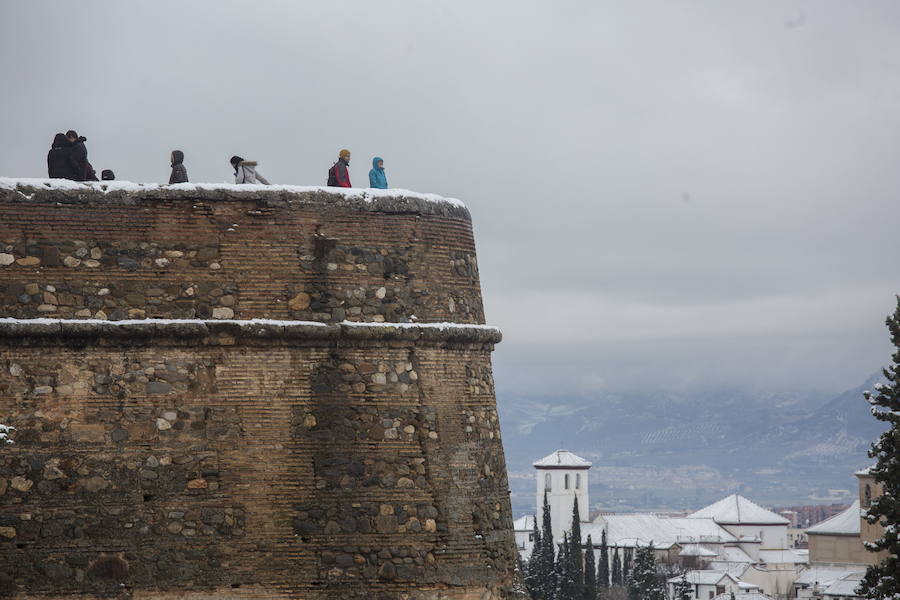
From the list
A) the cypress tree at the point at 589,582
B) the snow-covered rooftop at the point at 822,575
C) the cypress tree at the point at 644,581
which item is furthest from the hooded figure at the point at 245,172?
the snow-covered rooftop at the point at 822,575

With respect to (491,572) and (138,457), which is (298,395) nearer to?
(138,457)

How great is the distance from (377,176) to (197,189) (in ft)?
8.28

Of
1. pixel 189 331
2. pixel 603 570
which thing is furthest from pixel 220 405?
pixel 603 570

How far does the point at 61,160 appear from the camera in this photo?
46.5 ft

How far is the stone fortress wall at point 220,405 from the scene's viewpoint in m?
13.1

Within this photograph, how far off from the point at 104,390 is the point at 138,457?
2.09 ft

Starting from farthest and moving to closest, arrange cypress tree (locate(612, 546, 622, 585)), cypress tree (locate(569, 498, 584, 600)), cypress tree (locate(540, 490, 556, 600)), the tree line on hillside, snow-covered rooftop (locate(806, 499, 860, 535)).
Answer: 1. cypress tree (locate(612, 546, 622, 585))
2. snow-covered rooftop (locate(806, 499, 860, 535))
3. cypress tree (locate(540, 490, 556, 600))
4. cypress tree (locate(569, 498, 584, 600))
5. the tree line on hillside

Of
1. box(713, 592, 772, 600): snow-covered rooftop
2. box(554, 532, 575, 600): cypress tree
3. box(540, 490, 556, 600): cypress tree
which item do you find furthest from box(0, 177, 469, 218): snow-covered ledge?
box(713, 592, 772, 600): snow-covered rooftop

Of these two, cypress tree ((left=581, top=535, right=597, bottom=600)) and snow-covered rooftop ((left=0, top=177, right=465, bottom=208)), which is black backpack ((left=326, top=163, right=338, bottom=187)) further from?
cypress tree ((left=581, top=535, right=597, bottom=600))

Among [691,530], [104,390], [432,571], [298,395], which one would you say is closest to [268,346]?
[298,395]

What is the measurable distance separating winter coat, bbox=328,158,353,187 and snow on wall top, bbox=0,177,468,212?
3.00 feet

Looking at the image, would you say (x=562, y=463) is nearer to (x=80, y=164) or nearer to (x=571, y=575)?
(x=571, y=575)

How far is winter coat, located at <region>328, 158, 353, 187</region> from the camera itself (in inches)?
594

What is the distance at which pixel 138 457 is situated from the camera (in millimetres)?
13180
